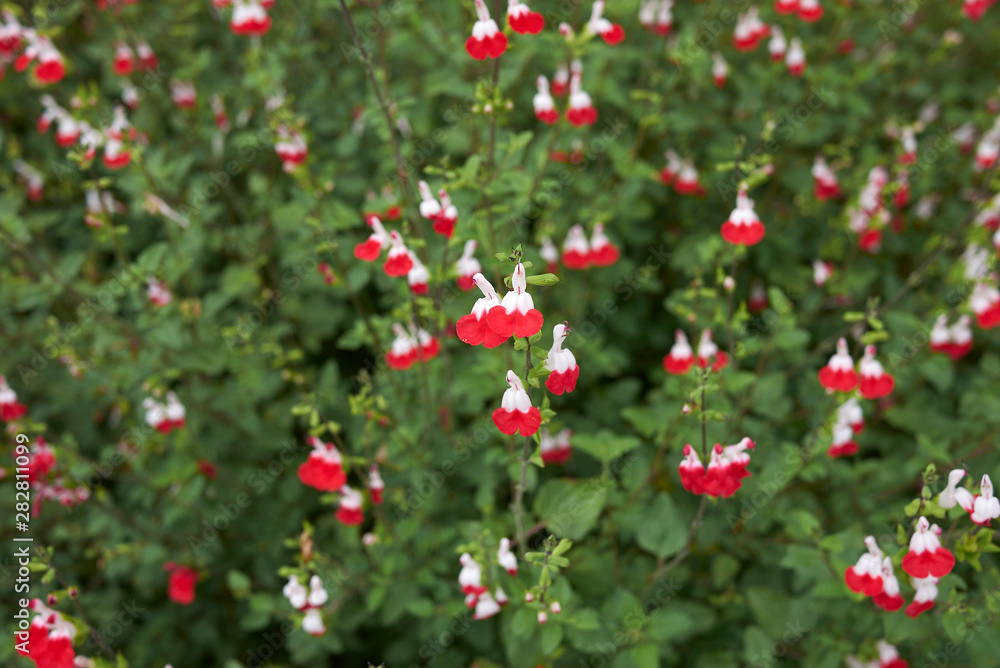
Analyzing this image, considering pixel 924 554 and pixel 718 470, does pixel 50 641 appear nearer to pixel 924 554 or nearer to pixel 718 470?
pixel 718 470

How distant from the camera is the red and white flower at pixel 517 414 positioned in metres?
1.92

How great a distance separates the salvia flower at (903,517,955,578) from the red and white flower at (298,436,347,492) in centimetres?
221

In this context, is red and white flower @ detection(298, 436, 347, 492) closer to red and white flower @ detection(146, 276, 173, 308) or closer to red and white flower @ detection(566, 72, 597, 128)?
red and white flower @ detection(146, 276, 173, 308)

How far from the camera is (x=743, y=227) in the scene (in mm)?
2881

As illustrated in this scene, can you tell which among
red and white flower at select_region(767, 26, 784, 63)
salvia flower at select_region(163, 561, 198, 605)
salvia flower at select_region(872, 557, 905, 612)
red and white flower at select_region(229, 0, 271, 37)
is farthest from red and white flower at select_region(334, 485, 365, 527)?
red and white flower at select_region(767, 26, 784, 63)

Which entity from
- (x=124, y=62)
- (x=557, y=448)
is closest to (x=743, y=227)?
(x=557, y=448)

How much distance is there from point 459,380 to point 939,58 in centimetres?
448

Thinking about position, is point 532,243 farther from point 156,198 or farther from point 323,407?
point 156,198

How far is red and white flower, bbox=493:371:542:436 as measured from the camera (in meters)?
1.92

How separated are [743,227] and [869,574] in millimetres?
1498

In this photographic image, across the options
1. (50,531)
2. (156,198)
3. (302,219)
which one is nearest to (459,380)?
(302,219)

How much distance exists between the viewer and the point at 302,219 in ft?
12.9

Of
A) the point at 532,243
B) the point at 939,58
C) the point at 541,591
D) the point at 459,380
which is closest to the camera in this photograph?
the point at 541,591

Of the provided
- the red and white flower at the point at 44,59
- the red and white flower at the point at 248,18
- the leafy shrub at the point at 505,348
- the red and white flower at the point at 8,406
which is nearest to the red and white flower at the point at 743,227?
Result: the leafy shrub at the point at 505,348
